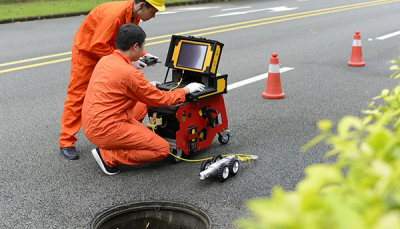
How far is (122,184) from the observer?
13.3 feet

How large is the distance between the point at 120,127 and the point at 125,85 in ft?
1.20

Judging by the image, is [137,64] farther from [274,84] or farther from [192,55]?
[274,84]

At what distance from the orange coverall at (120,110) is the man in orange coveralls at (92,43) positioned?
1.38ft

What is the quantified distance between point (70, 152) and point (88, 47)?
105 centimetres

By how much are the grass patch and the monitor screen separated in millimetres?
→ 10616

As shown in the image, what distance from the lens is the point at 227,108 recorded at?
628cm

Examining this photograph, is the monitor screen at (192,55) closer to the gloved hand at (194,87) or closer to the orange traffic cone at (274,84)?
the gloved hand at (194,87)

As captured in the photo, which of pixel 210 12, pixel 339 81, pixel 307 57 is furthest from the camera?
pixel 210 12

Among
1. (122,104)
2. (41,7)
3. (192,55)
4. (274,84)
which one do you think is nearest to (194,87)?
(192,55)

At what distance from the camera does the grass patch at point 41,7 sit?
48.0ft

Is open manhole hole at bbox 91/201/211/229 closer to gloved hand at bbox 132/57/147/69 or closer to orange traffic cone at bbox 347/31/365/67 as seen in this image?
gloved hand at bbox 132/57/147/69

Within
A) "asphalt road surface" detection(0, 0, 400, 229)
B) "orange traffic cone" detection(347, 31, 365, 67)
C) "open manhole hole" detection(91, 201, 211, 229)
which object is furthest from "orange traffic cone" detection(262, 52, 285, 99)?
"open manhole hole" detection(91, 201, 211, 229)

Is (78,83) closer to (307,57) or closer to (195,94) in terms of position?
(195,94)

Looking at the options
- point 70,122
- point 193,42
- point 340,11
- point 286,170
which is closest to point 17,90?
point 70,122
